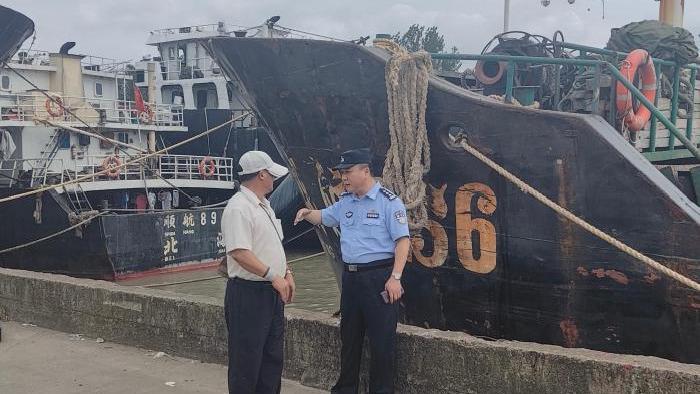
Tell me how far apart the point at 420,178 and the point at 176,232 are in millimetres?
11015

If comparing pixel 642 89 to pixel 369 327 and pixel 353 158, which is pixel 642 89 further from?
pixel 369 327

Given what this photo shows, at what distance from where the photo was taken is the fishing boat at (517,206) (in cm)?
422

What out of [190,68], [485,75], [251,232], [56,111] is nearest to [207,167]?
[56,111]

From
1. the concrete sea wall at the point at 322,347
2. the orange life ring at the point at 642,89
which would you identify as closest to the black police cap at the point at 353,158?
the concrete sea wall at the point at 322,347

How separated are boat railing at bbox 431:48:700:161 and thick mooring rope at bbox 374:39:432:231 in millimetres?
766

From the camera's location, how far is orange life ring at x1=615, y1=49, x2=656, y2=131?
16.8 ft

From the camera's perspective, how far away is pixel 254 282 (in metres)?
3.77

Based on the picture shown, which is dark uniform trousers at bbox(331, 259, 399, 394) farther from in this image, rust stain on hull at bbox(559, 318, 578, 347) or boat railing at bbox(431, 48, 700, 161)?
boat railing at bbox(431, 48, 700, 161)

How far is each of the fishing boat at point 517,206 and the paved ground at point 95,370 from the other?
1358 mm

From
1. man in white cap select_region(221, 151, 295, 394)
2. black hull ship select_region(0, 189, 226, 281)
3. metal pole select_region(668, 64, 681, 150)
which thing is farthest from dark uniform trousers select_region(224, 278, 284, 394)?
black hull ship select_region(0, 189, 226, 281)

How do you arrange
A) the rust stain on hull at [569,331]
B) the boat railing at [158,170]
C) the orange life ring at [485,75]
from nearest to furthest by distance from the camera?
the rust stain on hull at [569,331] < the orange life ring at [485,75] < the boat railing at [158,170]

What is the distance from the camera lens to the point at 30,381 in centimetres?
500

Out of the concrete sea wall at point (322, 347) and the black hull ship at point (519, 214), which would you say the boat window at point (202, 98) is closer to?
the concrete sea wall at point (322, 347)

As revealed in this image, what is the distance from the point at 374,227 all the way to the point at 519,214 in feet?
3.69
